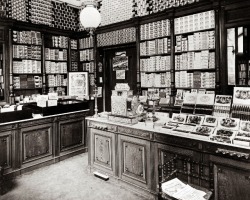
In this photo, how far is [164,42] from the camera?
→ 467 cm

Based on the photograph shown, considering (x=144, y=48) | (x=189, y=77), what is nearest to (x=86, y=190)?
(x=189, y=77)

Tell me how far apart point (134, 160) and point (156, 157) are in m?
0.38

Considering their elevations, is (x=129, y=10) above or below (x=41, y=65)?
above

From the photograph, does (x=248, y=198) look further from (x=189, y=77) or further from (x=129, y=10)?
(x=129, y=10)

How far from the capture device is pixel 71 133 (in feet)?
15.3

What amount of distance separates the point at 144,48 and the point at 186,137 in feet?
9.61

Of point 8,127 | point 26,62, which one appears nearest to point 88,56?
point 26,62

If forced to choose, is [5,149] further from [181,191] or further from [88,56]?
[88,56]

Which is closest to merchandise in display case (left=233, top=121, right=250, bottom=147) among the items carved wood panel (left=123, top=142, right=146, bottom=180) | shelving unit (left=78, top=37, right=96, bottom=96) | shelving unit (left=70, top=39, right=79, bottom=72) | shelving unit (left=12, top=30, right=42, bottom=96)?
carved wood panel (left=123, top=142, right=146, bottom=180)

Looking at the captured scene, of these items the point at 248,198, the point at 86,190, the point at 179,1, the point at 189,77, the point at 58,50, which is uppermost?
the point at 179,1

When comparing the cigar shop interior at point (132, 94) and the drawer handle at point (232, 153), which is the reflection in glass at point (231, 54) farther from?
the drawer handle at point (232, 153)

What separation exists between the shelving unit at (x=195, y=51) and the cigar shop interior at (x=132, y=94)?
19 millimetres

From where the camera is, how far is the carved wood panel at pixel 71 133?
4506 millimetres

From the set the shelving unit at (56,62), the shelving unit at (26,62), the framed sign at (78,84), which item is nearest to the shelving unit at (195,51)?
the framed sign at (78,84)
